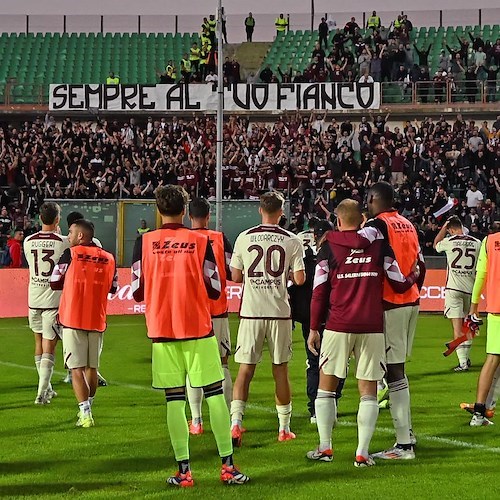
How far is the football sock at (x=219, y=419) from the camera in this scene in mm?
7426

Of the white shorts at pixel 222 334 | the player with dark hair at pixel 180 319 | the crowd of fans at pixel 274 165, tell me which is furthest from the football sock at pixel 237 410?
the crowd of fans at pixel 274 165

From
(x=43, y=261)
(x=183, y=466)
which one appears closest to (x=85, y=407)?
(x=43, y=261)

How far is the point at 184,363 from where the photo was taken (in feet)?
24.6

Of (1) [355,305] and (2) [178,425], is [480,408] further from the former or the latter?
(2) [178,425]

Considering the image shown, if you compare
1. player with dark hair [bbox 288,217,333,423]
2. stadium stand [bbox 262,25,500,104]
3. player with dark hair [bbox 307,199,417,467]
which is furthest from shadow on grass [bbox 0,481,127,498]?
stadium stand [bbox 262,25,500,104]

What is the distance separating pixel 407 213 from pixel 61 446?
65.6 feet

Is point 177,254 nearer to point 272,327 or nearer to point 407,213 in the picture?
point 272,327

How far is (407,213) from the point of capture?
28.1 metres

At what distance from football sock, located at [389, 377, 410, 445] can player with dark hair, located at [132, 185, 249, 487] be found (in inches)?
65.9

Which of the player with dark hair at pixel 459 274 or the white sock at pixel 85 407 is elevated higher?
the player with dark hair at pixel 459 274

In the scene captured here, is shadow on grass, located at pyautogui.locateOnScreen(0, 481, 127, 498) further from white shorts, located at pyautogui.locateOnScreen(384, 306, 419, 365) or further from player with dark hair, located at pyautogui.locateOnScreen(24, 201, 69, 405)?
player with dark hair, located at pyautogui.locateOnScreen(24, 201, 69, 405)

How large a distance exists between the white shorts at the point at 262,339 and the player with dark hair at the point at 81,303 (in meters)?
1.82

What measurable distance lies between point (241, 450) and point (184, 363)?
1.80 metres

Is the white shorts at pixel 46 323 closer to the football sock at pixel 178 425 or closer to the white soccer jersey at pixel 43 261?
the white soccer jersey at pixel 43 261
